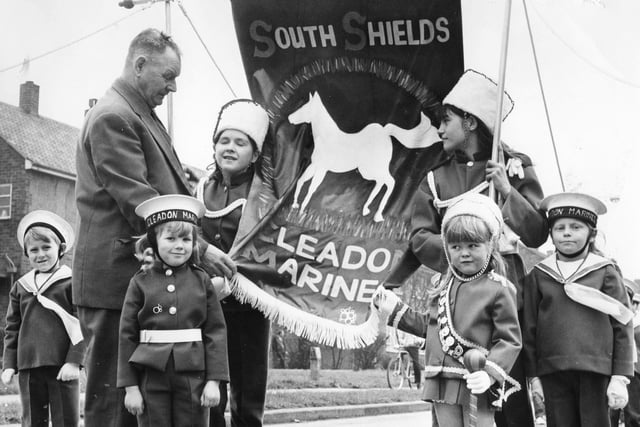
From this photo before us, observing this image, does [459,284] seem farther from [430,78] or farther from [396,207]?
[430,78]

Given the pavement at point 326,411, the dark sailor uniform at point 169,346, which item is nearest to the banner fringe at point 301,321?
the dark sailor uniform at point 169,346

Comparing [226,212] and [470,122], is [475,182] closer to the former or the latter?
[470,122]

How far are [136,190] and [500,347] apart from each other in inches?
70.8

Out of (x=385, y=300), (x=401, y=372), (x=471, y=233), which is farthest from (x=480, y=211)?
(x=401, y=372)

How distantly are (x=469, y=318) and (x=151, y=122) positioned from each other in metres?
1.85

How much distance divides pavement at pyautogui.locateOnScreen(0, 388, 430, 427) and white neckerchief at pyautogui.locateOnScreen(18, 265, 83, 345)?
2708 mm

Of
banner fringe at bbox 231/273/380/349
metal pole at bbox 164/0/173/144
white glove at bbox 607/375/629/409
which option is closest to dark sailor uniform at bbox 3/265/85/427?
metal pole at bbox 164/0/173/144

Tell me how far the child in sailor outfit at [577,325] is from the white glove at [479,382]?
3.76 ft

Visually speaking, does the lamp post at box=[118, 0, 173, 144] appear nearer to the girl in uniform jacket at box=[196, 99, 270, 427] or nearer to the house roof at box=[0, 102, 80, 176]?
the girl in uniform jacket at box=[196, 99, 270, 427]

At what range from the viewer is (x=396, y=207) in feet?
16.9

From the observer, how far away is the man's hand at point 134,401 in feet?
13.5

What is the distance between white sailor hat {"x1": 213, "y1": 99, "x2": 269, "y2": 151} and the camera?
5.18 meters

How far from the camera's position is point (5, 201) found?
82.3 ft

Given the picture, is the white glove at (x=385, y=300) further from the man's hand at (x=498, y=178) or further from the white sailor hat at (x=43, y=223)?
the white sailor hat at (x=43, y=223)
